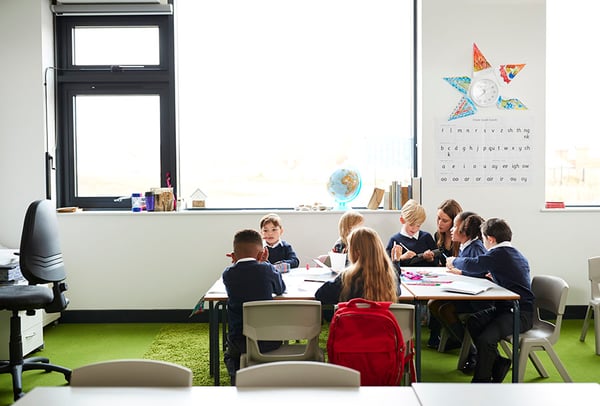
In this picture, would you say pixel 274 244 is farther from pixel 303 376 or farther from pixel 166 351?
pixel 303 376

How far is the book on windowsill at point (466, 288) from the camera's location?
362cm

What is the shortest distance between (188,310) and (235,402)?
3.86 metres

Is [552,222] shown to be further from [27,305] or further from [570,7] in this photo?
[27,305]

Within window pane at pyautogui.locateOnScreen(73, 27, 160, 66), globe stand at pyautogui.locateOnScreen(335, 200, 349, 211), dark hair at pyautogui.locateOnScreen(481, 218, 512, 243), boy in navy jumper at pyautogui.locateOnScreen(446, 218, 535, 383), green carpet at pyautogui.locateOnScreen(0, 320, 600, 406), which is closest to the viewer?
boy in navy jumper at pyautogui.locateOnScreen(446, 218, 535, 383)

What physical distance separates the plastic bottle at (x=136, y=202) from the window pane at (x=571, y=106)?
3842 mm

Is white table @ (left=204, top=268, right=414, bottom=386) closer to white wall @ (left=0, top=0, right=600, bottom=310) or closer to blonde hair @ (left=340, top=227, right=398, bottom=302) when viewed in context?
blonde hair @ (left=340, top=227, right=398, bottom=302)

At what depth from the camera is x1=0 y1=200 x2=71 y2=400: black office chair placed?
3.69 metres

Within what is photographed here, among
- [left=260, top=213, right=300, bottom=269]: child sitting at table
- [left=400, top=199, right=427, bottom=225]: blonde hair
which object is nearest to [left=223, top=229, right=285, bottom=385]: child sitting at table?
[left=260, top=213, right=300, bottom=269]: child sitting at table

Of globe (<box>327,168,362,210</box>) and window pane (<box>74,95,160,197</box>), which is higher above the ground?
window pane (<box>74,95,160,197</box>)

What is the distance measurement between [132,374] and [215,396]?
1.07ft

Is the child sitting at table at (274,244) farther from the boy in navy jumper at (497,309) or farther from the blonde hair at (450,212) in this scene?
the boy in navy jumper at (497,309)

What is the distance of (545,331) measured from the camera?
148 inches

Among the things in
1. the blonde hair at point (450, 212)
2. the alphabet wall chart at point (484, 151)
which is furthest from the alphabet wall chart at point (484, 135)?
the blonde hair at point (450, 212)

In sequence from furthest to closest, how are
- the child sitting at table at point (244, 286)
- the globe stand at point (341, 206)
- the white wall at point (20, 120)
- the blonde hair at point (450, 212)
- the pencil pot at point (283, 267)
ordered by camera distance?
the globe stand at point (341, 206)
the white wall at point (20, 120)
the blonde hair at point (450, 212)
the pencil pot at point (283, 267)
the child sitting at table at point (244, 286)
